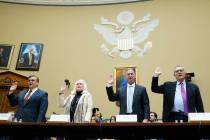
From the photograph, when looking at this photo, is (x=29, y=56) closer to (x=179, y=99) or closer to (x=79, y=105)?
(x=79, y=105)

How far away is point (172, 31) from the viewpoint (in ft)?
38.2

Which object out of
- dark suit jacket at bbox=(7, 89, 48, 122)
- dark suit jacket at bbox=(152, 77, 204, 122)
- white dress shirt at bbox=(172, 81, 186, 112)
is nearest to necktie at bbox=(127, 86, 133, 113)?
dark suit jacket at bbox=(152, 77, 204, 122)

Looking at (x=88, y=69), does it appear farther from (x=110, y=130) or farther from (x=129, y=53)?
(x=110, y=130)

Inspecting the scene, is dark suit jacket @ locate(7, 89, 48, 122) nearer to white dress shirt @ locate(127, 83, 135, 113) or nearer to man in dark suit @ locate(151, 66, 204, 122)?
white dress shirt @ locate(127, 83, 135, 113)

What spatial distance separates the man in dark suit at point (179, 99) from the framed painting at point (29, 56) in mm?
7804

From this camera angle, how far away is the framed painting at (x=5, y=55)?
1193cm

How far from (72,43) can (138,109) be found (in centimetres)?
777

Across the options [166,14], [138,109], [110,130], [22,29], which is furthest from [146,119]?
[22,29]

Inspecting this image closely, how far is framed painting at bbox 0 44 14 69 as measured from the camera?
11.9 metres

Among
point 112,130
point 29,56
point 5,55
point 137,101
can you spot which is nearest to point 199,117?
point 112,130

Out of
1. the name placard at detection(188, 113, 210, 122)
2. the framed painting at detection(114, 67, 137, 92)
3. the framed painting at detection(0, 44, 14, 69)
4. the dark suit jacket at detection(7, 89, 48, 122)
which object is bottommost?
the name placard at detection(188, 113, 210, 122)

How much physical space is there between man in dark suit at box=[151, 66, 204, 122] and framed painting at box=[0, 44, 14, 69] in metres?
8.25

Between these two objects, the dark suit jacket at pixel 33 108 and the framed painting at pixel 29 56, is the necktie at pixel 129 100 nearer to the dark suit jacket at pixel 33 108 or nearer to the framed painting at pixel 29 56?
the dark suit jacket at pixel 33 108

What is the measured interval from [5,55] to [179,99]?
8719 millimetres
